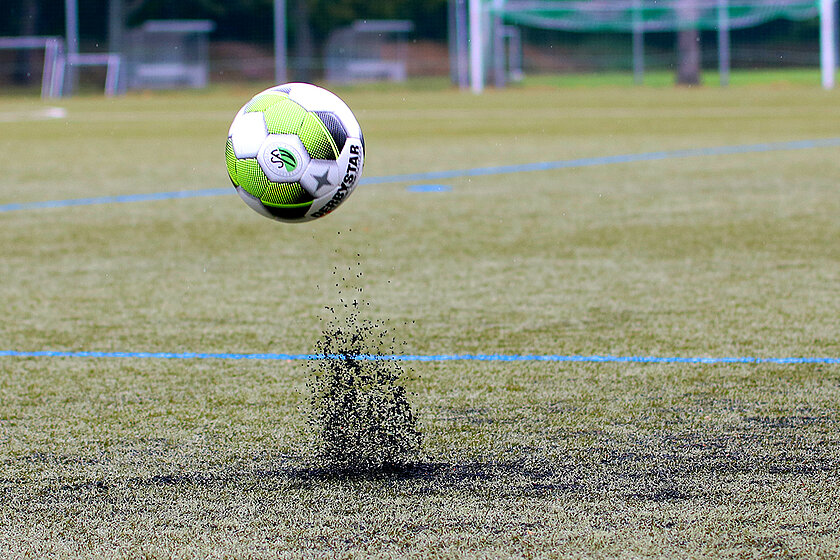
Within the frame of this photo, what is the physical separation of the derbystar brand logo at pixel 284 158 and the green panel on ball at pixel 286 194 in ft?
0.19

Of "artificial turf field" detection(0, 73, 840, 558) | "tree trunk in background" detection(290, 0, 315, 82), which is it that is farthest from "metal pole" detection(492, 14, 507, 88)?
"artificial turf field" detection(0, 73, 840, 558)

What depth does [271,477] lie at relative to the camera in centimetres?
342

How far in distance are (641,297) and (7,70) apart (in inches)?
1441

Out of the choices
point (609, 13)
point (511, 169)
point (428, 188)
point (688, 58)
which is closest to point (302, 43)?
point (609, 13)

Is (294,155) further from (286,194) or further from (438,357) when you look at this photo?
(438,357)

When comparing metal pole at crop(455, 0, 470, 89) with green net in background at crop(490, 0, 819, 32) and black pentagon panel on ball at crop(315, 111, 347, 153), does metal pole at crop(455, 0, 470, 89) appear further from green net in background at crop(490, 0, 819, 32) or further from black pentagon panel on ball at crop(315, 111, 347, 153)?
black pentagon panel on ball at crop(315, 111, 347, 153)

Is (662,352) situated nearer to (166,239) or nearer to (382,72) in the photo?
(166,239)

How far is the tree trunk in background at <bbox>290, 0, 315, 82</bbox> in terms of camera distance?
38531 millimetres

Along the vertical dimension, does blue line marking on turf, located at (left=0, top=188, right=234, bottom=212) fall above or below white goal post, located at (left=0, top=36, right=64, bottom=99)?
below

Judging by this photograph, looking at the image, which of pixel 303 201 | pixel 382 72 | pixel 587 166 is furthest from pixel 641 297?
pixel 382 72

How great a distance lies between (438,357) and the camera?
4.85 meters

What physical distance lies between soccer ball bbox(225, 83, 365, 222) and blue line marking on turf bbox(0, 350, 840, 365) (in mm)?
774

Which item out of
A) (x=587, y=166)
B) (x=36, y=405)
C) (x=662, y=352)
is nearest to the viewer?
(x=36, y=405)

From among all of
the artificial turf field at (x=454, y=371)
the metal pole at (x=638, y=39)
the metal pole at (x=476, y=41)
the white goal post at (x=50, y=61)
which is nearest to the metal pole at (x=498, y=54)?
the metal pole at (x=476, y=41)
